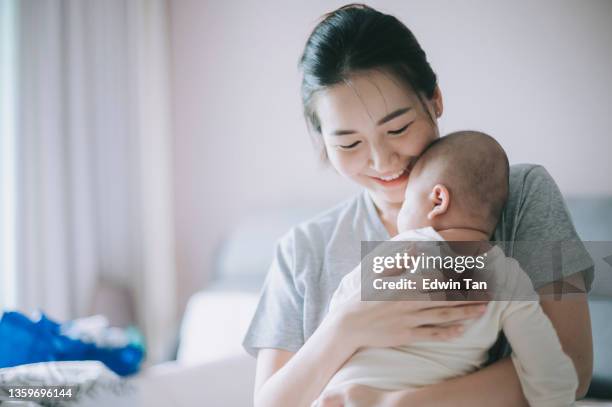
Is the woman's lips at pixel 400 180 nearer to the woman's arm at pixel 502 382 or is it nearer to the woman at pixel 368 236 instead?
the woman at pixel 368 236

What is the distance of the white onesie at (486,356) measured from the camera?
621 millimetres

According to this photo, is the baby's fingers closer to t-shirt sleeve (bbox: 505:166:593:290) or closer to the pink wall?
t-shirt sleeve (bbox: 505:166:593:290)

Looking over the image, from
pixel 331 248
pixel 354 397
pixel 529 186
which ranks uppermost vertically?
pixel 529 186

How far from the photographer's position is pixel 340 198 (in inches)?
54.7

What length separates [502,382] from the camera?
2.12ft

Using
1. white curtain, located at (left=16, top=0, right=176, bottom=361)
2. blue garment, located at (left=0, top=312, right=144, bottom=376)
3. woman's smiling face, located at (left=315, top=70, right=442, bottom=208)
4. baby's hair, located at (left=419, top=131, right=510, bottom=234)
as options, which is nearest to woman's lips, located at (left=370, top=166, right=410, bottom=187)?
woman's smiling face, located at (left=315, top=70, right=442, bottom=208)

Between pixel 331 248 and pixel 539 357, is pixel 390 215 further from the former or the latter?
pixel 539 357

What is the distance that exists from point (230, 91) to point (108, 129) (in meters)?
0.51

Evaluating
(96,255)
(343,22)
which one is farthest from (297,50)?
(96,255)

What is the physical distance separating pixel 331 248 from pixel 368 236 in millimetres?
59

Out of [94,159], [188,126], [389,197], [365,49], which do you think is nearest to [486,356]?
[389,197]

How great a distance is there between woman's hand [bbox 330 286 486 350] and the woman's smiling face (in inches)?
8.0

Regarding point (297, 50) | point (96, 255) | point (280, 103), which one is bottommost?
point (96, 255)

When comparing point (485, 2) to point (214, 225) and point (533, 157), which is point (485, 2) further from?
point (214, 225)
